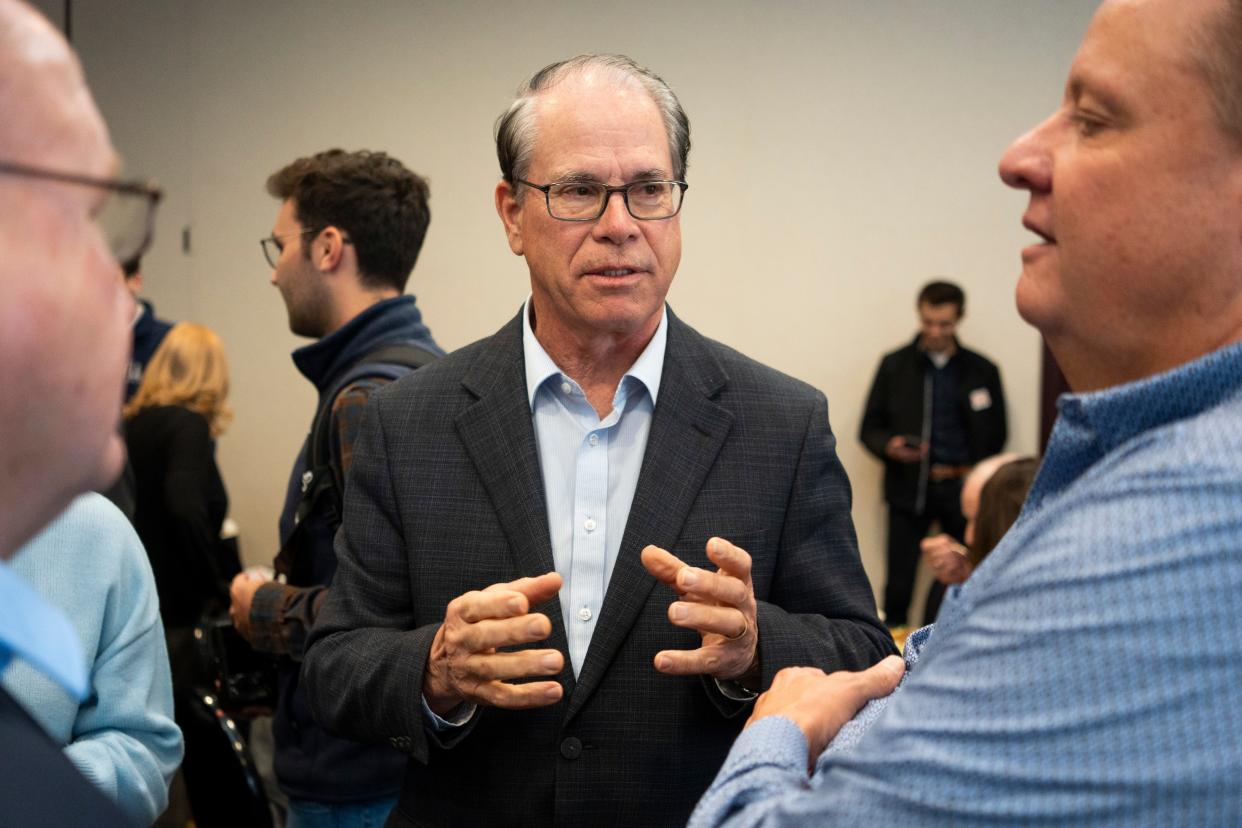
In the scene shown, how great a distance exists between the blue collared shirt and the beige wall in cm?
440

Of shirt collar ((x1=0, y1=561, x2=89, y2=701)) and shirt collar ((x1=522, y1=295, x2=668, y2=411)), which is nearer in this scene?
shirt collar ((x1=0, y1=561, x2=89, y2=701))

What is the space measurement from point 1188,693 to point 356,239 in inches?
87.8

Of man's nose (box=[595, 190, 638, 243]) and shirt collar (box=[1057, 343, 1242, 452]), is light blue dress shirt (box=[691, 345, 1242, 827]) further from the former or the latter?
man's nose (box=[595, 190, 638, 243])

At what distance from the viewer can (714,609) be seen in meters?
1.41

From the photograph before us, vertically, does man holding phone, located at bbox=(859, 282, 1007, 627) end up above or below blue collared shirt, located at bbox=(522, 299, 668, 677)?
below

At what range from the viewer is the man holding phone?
6469 mm

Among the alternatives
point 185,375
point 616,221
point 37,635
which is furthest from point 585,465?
point 185,375

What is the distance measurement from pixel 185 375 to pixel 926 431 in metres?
4.02

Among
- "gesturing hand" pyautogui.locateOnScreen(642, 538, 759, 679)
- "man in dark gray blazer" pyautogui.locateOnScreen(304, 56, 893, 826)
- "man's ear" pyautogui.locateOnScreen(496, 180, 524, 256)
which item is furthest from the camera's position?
"man's ear" pyautogui.locateOnScreen(496, 180, 524, 256)

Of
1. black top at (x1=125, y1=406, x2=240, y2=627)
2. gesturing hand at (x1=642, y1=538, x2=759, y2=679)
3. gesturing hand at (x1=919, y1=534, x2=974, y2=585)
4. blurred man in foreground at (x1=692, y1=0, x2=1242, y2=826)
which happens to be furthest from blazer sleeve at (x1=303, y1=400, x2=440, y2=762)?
gesturing hand at (x1=919, y1=534, x2=974, y2=585)

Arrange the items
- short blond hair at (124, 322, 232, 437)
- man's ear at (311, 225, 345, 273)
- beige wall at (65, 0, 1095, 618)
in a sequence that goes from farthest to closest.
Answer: beige wall at (65, 0, 1095, 618)
short blond hair at (124, 322, 232, 437)
man's ear at (311, 225, 345, 273)

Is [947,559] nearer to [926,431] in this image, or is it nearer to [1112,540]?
[1112,540]

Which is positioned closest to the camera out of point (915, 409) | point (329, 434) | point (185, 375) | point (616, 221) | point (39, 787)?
point (39, 787)

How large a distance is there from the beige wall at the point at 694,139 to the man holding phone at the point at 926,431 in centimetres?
21
